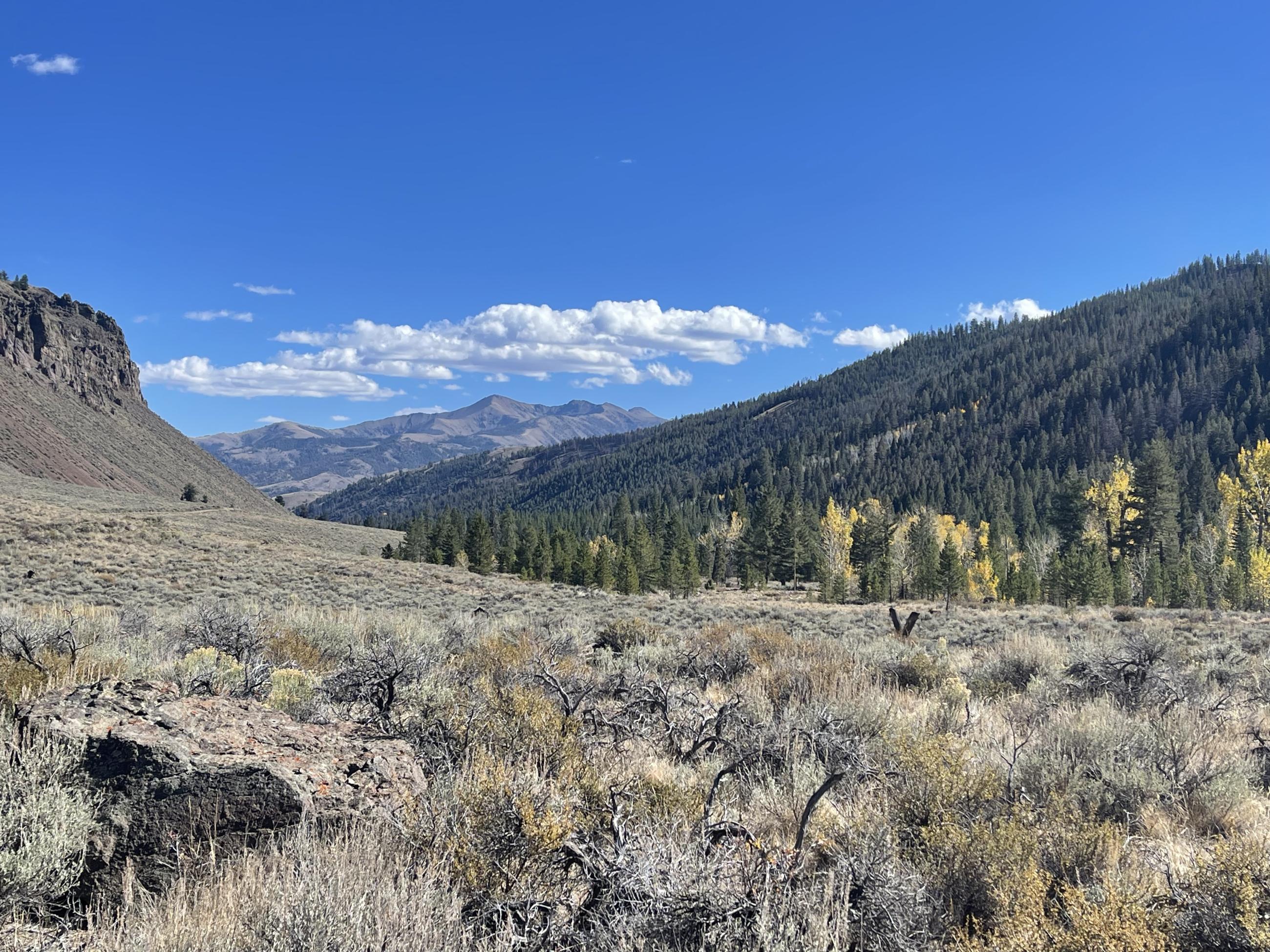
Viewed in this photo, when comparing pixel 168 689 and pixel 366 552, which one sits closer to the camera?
pixel 168 689

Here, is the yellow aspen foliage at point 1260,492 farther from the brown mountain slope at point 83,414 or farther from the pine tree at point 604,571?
the brown mountain slope at point 83,414

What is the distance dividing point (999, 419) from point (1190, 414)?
118 ft

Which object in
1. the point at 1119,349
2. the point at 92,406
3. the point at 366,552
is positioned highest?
the point at 1119,349

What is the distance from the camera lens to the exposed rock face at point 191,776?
10.6 feet

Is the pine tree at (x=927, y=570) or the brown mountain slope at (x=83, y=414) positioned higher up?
the brown mountain slope at (x=83, y=414)

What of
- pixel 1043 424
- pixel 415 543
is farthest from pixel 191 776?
pixel 1043 424

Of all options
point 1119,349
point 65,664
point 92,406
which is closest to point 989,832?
point 65,664

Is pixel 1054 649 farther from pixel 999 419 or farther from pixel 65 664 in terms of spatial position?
pixel 999 419

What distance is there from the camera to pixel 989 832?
3.31m

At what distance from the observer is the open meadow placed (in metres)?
2.66

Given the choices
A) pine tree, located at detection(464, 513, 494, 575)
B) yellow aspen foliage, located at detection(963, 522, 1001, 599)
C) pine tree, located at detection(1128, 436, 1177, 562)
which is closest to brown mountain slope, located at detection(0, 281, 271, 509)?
pine tree, located at detection(464, 513, 494, 575)

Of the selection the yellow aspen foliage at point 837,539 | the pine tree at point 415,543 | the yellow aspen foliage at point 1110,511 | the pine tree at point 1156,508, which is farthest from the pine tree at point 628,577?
the pine tree at point 1156,508

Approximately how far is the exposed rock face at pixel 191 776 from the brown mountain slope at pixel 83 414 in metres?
105

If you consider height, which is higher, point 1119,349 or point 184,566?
point 1119,349
